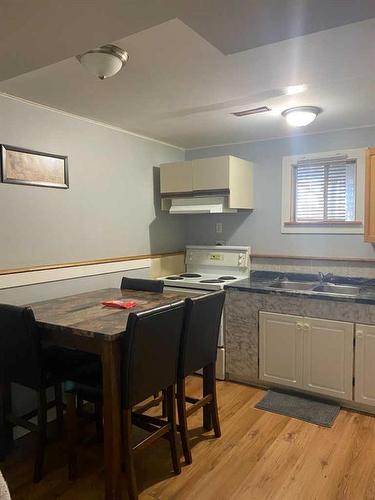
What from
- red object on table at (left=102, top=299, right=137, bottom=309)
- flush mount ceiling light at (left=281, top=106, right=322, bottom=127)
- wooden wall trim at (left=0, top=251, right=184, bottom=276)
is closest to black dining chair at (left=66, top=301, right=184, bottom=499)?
red object on table at (left=102, top=299, right=137, bottom=309)

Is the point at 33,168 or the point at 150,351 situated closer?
the point at 150,351

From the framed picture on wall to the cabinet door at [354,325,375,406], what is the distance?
7.88 ft

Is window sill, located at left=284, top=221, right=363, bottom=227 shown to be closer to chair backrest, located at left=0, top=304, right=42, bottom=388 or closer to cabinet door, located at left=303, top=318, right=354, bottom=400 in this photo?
cabinet door, located at left=303, top=318, right=354, bottom=400

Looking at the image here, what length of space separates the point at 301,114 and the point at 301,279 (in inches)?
59.7

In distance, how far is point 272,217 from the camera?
3.73 metres

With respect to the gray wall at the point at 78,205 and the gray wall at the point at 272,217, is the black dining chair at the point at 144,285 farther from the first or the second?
the gray wall at the point at 272,217

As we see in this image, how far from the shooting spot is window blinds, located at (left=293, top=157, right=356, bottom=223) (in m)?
3.36

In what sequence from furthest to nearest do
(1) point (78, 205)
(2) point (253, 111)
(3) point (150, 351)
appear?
1. (1) point (78, 205)
2. (2) point (253, 111)
3. (3) point (150, 351)

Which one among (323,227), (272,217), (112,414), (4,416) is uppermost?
(272,217)

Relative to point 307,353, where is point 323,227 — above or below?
above

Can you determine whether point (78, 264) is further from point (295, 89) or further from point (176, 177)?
point (295, 89)

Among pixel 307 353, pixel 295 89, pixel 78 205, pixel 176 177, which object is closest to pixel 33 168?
pixel 78 205

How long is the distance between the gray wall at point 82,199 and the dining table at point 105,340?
1.83 feet

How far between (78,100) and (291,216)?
7.08ft
